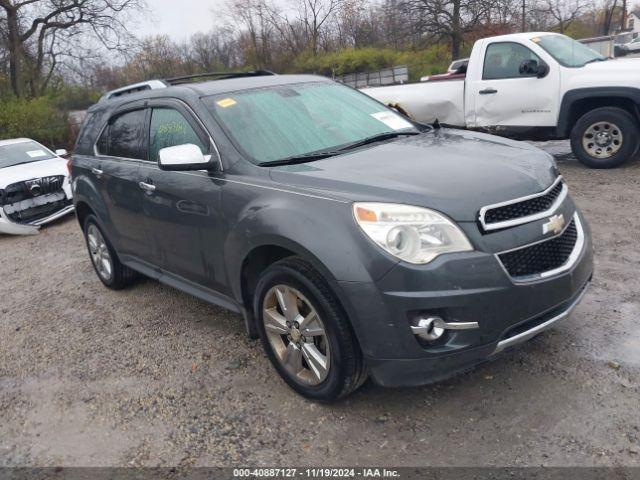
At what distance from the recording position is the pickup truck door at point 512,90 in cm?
803

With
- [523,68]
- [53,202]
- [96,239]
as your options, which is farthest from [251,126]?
[53,202]

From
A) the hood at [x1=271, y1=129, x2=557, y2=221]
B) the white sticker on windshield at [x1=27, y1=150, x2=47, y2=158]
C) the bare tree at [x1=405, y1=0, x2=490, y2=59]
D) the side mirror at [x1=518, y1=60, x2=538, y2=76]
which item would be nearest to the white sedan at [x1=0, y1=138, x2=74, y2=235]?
the white sticker on windshield at [x1=27, y1=150, x2=47, y2=158]

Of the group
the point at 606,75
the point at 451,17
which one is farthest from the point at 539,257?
the point at 451,17

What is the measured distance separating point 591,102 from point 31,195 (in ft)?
27.4

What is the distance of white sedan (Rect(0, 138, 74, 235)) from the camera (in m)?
8.64

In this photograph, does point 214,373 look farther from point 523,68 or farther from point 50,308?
point 523,68

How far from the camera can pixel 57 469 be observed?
2955 mm

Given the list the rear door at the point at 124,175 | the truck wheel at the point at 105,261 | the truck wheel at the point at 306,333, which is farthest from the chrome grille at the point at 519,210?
the truck wheel at the point at 105,261

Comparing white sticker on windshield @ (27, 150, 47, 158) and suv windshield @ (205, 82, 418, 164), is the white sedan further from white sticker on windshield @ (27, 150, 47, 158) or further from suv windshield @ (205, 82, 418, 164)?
suv windshield @ (205, 82, 418, 164)

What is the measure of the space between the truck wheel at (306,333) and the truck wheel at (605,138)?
245 inches

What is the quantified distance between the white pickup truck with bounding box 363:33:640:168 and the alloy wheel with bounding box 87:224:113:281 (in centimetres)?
461

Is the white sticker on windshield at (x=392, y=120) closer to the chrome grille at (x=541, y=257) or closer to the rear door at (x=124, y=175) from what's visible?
the chrome grille at (x=541, y=257)

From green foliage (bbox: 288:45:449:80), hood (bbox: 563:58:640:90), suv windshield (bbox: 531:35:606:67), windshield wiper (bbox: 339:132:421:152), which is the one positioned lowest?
windshield wiper (bbox: 339:132:421:152)

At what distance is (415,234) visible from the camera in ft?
8.80
